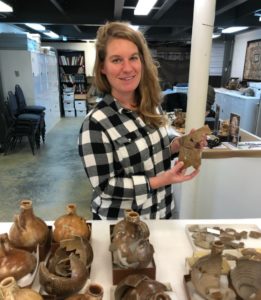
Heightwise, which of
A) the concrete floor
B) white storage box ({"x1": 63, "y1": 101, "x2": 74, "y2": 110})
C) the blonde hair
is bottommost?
the concrete floor

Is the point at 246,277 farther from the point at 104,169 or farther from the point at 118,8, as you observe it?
the point at 118,8

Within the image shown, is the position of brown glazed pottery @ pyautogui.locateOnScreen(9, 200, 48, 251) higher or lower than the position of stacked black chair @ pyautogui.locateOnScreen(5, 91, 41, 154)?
higher

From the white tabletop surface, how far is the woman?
3.4 inches

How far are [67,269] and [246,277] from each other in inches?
19.0

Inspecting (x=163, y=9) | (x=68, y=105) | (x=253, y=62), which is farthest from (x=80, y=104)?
(x=253, y=62)

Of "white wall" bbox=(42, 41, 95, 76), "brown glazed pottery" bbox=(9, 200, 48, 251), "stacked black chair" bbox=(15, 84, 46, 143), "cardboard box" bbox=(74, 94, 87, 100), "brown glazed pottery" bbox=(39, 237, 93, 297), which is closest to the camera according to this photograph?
"brown glazed pottery" bbox=(39, 237, 93, 297)

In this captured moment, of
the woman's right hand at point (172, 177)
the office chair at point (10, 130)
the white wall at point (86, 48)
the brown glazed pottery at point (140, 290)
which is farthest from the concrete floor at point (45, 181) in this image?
the white wall at point (86, 48)

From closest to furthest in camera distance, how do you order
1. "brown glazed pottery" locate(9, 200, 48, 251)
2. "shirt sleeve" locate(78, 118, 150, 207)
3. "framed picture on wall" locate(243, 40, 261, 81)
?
"brown glazed pottery" locate(9, 200, 48, 251), "shirt sleeve" locate(78, 118, 150, 207), "framed picture on wall" locate(243, 40, 261, 81)

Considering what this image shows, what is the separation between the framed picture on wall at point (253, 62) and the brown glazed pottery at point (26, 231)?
22.4ft

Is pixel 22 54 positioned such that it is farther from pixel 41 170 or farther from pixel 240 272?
pixel 240 272

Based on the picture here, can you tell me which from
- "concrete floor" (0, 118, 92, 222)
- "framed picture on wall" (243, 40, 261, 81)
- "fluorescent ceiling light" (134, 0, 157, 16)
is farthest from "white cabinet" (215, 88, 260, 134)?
"concrete floor" (0, 118, 92, 222)

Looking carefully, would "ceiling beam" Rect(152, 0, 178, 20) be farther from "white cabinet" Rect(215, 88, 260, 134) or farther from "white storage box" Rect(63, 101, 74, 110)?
"white storage box" Rect(63, 101, 74, 110)

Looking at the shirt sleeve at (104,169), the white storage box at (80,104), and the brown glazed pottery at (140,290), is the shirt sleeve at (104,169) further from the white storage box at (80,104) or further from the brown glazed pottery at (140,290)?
the white storage box at (80,104)

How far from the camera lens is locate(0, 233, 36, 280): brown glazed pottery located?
28.3 inches
